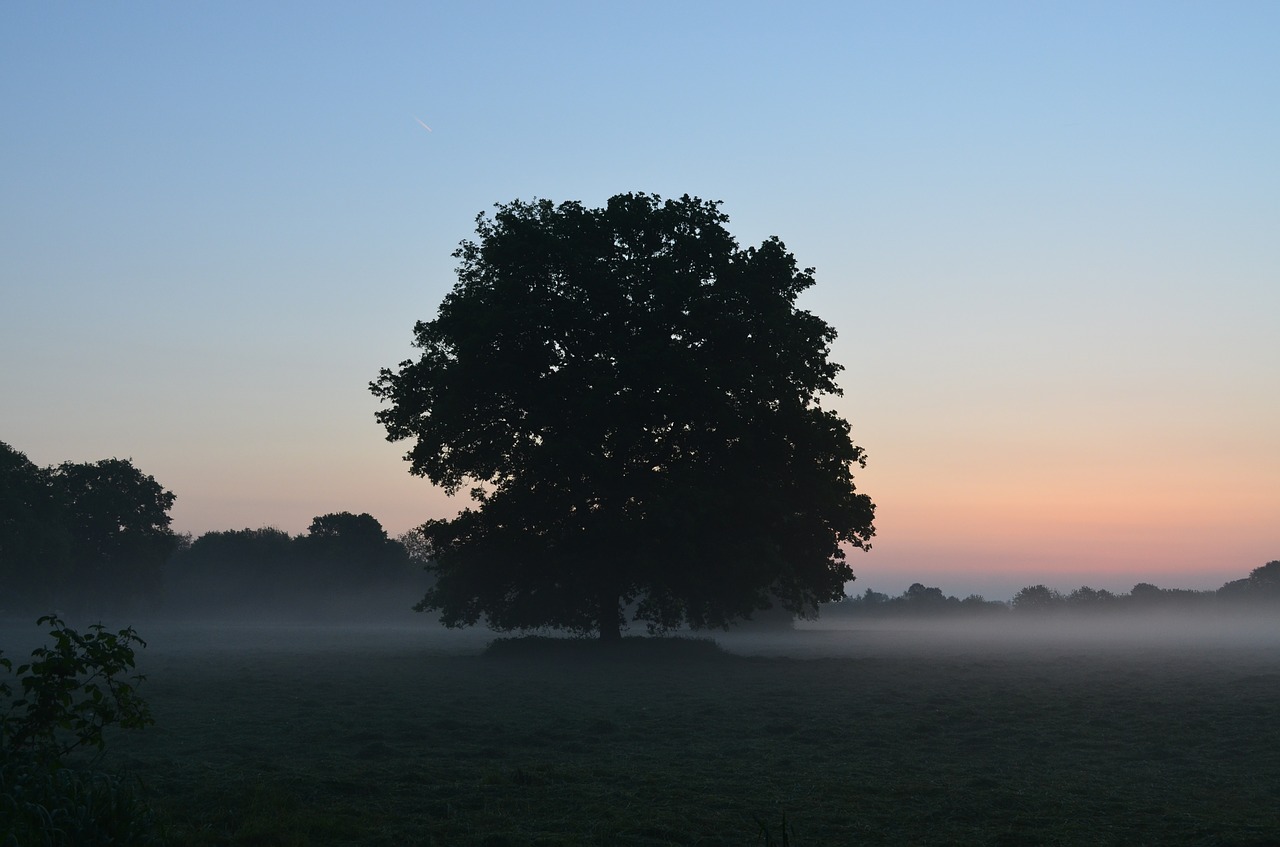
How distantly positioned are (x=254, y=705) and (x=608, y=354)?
2023 cm

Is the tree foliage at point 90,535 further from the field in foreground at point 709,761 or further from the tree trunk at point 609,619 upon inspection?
the field in foreground at point 709,761

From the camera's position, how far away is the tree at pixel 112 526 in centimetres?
9175

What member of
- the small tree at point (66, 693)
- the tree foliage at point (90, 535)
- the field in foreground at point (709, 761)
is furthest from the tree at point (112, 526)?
the small tree at point (66, 693)

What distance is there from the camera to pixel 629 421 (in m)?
37.5

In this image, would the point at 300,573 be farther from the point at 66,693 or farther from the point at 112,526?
the point at 66,693

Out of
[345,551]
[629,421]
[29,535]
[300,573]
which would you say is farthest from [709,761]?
[300,573]

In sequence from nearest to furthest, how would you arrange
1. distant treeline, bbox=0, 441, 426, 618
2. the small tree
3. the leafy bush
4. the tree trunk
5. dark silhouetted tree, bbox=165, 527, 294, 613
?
the leafy bush → the small tree → the tree trunk → distant treeline, bbox=0, 441, 426, 618 → dark silhouetted tree, bbox=165, 527, 294, 613

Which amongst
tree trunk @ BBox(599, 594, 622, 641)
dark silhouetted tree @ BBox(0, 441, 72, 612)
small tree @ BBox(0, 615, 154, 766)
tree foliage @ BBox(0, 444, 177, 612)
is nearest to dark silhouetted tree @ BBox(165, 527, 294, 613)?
tree foliage @ BBox(0, 444, 177, 612)

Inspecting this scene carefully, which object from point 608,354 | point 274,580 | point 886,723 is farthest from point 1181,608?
point 886,723

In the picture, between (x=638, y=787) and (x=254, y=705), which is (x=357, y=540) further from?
(x=638, y=787)

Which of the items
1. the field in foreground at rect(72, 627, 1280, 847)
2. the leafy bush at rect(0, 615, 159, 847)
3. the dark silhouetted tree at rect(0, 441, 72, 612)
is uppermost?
the dark silhouetted tree at rect(0, 441, 72, 612)

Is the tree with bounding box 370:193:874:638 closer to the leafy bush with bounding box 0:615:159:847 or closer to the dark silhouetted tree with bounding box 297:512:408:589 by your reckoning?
the leafy bush with bounding box 0:615:159:847

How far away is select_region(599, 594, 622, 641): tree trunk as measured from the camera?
134ft

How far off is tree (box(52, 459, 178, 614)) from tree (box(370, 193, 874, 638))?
215ft
